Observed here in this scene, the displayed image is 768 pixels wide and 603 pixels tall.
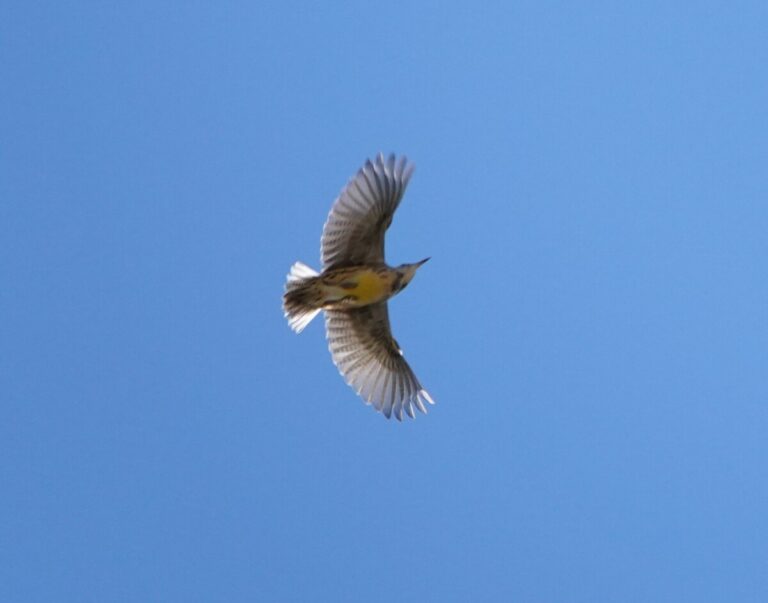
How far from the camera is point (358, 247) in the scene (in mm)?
16750

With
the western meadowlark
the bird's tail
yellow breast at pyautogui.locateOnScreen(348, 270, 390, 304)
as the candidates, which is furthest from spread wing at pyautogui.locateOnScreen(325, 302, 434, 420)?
the bird's tail

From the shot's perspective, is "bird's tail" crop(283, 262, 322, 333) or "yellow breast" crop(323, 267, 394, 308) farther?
"yellow breast" crop(323, 267, 394, 308)

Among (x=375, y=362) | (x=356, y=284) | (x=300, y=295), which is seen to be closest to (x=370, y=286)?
(x=356, y=284)

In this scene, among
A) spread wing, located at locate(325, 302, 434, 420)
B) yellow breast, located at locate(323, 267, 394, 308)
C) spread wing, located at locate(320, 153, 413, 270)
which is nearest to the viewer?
spread wing, located at locate(320, 153, 413, 270)

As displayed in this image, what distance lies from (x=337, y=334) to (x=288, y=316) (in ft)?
4.51

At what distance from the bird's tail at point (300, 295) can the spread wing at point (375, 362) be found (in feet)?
3.57

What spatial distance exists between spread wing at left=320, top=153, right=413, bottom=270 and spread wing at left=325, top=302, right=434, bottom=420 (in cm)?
123

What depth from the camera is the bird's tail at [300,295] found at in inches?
652

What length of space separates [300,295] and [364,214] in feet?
3.87

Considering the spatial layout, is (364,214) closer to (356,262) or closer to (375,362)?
(356,262)

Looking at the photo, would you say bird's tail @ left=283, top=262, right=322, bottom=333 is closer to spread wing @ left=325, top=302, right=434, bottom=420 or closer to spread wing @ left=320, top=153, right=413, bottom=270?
spread wing @ left=320, top=153, right=413, bottom=270

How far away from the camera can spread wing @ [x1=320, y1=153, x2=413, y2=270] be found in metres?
16.3

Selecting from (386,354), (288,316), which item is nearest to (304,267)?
(288,316)

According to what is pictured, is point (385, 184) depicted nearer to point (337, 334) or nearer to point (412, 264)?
point (412, 264)
